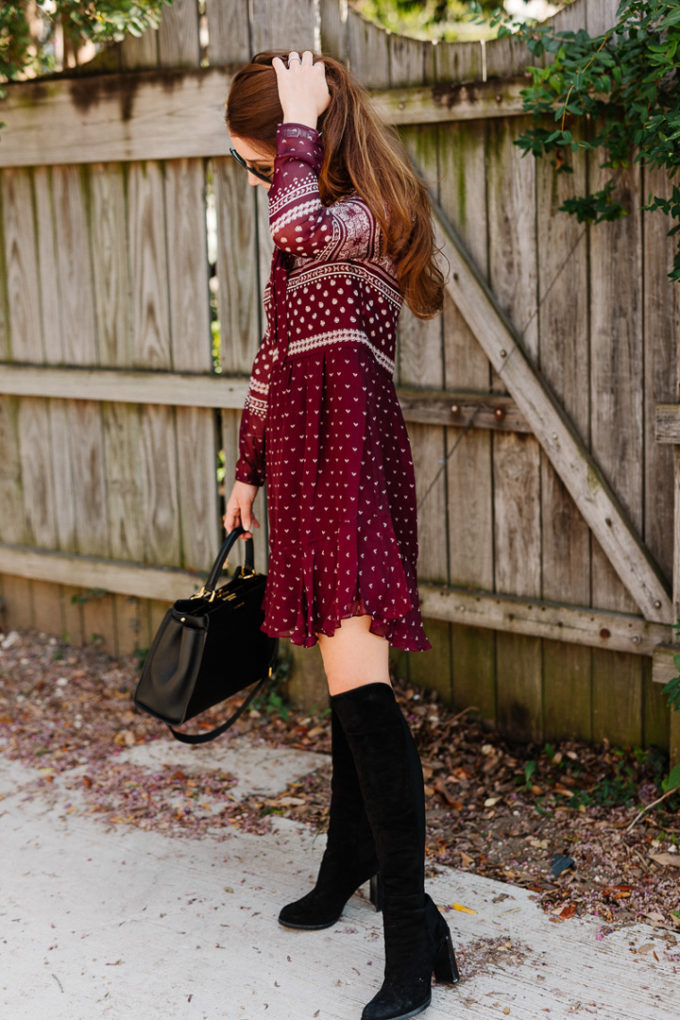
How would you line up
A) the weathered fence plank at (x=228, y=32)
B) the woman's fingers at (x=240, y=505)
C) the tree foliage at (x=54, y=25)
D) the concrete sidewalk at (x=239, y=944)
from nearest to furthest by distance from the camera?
the concrete sidewalk at (x=239, y=944) → the woman's fingers at (x=240, y=505) → the weathered fence plank at (x=228, y=32) → the tree foliage at (x=54, y=25)

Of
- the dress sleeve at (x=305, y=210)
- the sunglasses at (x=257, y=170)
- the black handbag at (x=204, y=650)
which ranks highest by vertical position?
the sunglasses at (x=257, y=170)

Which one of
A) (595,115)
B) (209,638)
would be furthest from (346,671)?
(595,115)

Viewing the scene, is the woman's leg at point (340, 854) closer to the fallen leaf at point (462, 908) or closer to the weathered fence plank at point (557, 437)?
the fallen leaf at point (462, 908)

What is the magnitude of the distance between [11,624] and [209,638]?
2.74m

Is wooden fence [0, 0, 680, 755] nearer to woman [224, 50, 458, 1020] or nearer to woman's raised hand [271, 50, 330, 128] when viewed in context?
woman [224, 50, 458, 1020]

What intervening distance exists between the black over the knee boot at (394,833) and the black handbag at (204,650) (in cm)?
39

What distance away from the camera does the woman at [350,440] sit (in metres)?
2.44

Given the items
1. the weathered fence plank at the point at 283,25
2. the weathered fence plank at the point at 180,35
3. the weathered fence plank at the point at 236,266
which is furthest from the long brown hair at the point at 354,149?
the weathered fence plank at the point at 180,35

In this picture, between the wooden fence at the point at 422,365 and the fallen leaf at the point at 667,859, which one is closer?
the fallen leaf at the point at 667,859

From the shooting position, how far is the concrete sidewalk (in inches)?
101

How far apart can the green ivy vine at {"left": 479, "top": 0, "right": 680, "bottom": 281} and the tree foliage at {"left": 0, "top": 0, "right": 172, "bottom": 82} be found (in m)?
1.49

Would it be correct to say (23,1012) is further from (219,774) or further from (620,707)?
(620,707)

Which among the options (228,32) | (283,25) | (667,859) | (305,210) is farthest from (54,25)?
(667,859)

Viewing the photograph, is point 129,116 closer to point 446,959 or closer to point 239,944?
point 239,944
